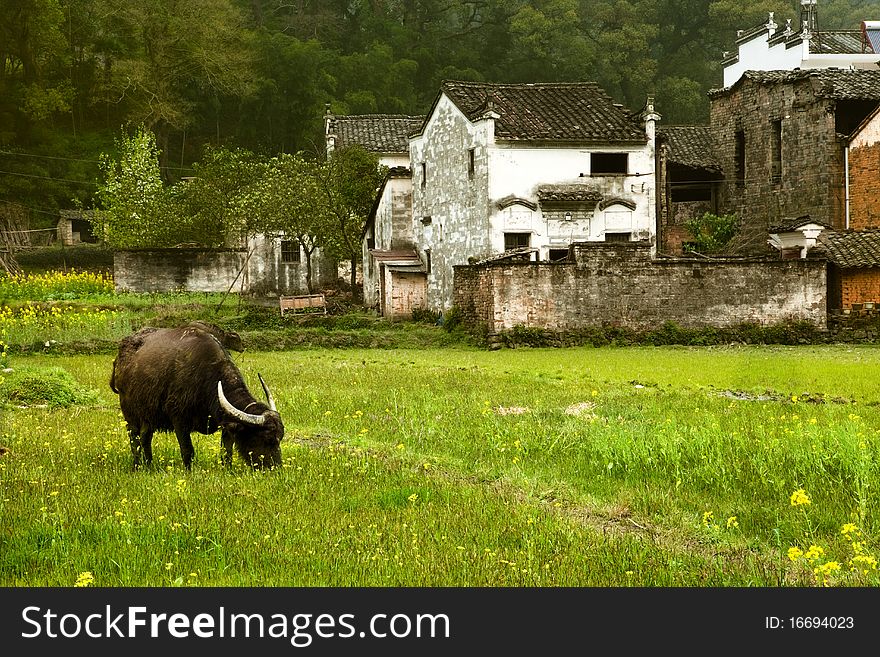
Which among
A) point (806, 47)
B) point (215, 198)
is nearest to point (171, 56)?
point (215, 198)

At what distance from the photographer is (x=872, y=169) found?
112 ft

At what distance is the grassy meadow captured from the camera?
6.75 m

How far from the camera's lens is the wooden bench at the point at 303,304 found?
32812mm

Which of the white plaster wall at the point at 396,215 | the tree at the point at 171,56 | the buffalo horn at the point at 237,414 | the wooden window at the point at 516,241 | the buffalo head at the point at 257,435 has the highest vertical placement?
the tree at the point at 171,56

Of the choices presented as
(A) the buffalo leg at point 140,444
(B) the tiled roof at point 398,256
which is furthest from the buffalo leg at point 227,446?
(B) the tiled roof at point 398,256

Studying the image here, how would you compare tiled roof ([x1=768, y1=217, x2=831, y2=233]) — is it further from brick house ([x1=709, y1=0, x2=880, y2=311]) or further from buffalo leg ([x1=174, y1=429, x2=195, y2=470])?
buffalo leg ([x1=174, y1=429, x2=195, y2=470])

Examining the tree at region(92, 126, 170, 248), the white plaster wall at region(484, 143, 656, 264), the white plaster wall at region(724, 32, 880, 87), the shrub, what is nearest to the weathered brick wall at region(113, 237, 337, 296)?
the tree at region(92, 126, 170, 248)

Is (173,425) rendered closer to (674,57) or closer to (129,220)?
(129,220)

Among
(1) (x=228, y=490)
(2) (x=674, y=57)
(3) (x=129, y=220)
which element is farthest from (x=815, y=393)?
(2) (x=674, y=57)

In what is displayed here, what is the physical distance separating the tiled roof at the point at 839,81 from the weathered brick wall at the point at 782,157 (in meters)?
0.25

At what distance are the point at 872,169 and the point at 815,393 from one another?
2047 centimetres

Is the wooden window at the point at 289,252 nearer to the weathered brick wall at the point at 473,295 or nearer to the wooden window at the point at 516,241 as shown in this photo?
the wooden window at the point at 516,241

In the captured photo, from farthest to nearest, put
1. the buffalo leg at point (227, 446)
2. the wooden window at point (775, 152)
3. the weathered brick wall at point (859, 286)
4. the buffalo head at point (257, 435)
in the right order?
1. the wooden window at point (775, 152)
2. the weathered brick wall at point (859, 286)
3. the buffalo leg at point (227, 446)
4. the buffalo head at point (257, 435)

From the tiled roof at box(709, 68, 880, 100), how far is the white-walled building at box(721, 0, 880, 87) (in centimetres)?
640
